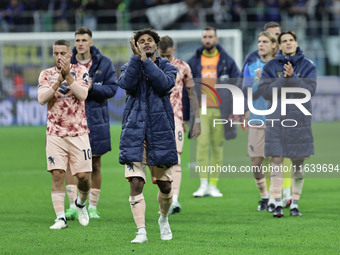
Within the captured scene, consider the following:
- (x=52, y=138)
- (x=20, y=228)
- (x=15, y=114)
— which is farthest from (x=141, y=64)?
(x=15, y=114)

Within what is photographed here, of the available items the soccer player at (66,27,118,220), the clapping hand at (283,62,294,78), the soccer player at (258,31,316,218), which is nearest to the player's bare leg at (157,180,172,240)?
the soccer player at (66,27,118,220)

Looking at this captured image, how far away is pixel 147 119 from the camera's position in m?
7.15

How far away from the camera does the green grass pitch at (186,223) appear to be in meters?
6.98

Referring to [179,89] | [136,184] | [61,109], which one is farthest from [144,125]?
[179,89]

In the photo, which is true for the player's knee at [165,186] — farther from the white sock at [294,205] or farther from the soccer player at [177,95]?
the white sock at [294,205]

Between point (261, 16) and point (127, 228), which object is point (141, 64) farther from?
point (261, 16)

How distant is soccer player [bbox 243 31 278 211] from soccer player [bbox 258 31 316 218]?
604 mm

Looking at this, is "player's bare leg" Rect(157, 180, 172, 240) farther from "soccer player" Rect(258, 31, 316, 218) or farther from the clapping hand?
the clapping hand

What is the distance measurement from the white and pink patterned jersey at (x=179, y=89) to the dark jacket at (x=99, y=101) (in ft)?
3.49

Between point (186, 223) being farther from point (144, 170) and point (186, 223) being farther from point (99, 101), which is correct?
point (99, 101)

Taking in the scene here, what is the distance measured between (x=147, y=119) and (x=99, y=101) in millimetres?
1981

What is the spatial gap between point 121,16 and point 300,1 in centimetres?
695

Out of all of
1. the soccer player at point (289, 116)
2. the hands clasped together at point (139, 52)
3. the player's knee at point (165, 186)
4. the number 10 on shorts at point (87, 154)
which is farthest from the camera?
the soccer player at point (289, 116)

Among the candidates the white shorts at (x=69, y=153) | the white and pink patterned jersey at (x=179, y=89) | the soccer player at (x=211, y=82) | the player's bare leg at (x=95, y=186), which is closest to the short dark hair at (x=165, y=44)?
the white and pink patterned jersey at (x=179, y=89)
